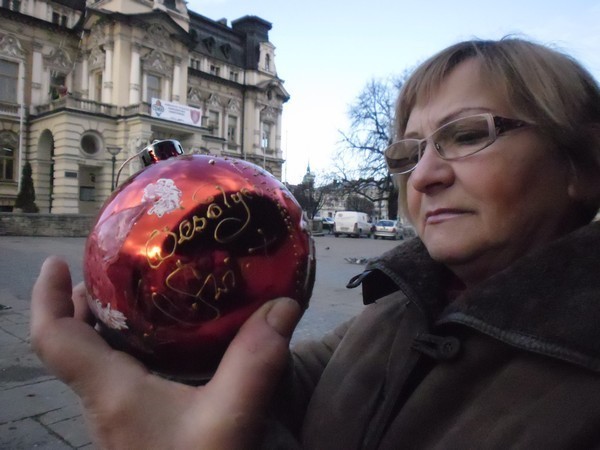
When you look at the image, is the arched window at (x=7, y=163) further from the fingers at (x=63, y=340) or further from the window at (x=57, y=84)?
the fingers at (x=63, y=340)

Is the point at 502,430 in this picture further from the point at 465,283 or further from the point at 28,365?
the point at 28,365

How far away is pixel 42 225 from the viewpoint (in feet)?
61.4

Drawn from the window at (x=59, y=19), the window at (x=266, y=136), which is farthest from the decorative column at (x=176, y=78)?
the window at (x=266, y=136)

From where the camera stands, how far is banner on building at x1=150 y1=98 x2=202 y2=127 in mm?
25766

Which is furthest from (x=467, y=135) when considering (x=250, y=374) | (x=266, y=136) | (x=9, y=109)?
(x=266, y=136)

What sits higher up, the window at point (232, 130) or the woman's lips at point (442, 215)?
the window at point (232, 130)

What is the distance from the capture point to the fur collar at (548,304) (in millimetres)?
868

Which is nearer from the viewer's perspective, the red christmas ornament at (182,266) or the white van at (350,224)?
the red christmas ornament at (182,266)

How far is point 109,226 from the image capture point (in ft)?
3.19

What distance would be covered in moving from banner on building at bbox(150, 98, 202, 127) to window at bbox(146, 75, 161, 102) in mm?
2784

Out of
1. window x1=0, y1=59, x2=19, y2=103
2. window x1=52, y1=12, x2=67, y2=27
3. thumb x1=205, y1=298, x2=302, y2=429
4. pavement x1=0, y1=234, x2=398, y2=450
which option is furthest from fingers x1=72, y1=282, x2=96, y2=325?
window x1=52, y1=12, x2=67, y2=27

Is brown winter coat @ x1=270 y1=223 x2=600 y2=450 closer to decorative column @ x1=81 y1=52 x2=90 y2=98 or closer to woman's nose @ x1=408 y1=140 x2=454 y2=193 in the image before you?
woman's nose @ x1=408 y1=140 x2=454 y2=193

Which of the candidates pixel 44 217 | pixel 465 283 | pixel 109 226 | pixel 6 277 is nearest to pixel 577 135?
pixel 465 283

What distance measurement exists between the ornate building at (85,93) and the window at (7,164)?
6 cm
